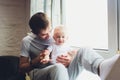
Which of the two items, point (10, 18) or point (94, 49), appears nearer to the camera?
point (94, 49)

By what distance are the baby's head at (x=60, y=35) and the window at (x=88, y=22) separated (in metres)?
0.04

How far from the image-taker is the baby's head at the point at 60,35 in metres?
0.99

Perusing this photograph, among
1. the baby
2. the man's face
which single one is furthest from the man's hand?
the man's face

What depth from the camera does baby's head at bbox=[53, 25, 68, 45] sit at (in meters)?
0.99

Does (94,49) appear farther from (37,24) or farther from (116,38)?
(37,24)

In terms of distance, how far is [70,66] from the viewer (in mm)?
966

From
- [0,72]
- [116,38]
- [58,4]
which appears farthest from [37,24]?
[0,72]

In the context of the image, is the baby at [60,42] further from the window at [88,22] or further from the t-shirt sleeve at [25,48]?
the t-shirt sleeve at [25,48]

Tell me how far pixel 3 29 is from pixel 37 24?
29.3 inches

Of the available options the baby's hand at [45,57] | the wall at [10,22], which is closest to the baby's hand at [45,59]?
the baby's hand at [45,57]

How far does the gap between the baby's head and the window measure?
0.14ft

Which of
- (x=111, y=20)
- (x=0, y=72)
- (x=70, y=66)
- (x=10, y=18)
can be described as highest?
(x=10, y=18)

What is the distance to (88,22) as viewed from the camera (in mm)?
980

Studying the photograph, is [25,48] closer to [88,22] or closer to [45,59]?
[45,59]
